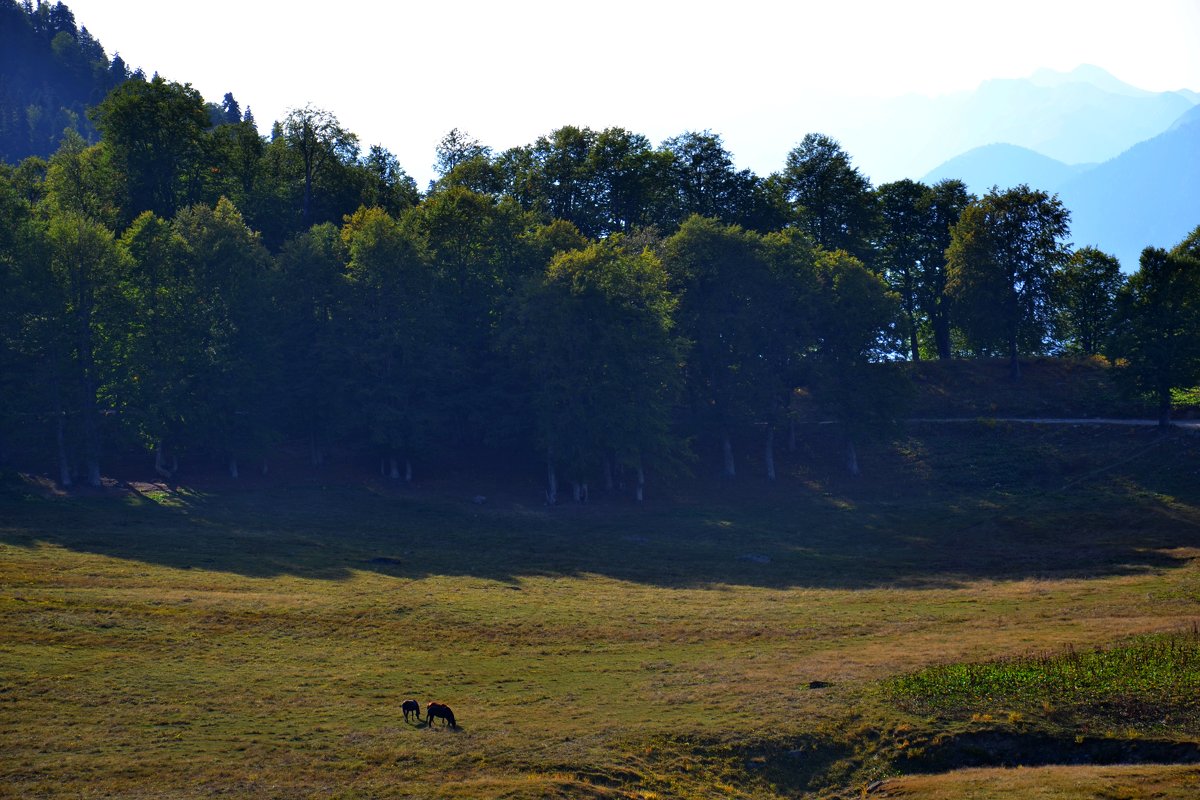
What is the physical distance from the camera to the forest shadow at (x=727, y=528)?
60.9 metres

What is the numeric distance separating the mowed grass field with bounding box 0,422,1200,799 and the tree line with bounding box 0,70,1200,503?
678cm

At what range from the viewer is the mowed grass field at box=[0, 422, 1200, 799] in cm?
3131

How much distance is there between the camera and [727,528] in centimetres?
7700

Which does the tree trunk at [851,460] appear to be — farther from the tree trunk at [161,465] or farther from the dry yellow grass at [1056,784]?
the dry yellow grass at [1056,784]

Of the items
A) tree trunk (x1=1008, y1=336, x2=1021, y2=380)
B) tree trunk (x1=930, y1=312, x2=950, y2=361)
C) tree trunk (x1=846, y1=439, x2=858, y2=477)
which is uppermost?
tree trunk (x1=930, y1=312, x2=950, y2=361)

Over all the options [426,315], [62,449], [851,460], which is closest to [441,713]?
[62,449]

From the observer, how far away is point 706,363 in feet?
301

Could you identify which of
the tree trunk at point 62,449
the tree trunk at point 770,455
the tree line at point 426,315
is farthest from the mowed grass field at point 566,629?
the tree line at point 426,315

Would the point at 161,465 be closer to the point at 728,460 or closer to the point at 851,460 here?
the point at 728,460

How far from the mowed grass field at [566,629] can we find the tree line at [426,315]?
267 inches

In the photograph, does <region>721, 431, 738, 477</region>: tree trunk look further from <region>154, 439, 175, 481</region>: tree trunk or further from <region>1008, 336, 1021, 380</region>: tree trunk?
<region>154, 439, 175, 481</region>: tree trunk

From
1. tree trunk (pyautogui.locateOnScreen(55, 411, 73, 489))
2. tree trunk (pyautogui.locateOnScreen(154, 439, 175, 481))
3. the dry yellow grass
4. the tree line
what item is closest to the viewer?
the dry yellow grass

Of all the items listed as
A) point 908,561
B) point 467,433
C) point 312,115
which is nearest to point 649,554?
point 908,561

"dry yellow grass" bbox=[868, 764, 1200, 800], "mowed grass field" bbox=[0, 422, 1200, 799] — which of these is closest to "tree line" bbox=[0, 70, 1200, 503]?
"mowed grass field" bbox=[0, 422, 1200, 799]
